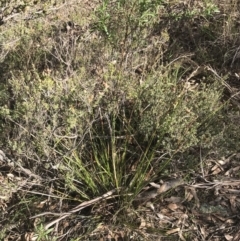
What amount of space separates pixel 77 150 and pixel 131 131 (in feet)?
1.14

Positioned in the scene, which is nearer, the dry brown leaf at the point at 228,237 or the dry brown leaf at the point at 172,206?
the dry brown leaf at the point at 228,237

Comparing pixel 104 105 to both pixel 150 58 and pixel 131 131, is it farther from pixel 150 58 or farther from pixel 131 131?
pixel 150 58

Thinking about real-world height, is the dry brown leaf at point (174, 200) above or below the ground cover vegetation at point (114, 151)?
below

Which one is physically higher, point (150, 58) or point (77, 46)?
point (77, 46)

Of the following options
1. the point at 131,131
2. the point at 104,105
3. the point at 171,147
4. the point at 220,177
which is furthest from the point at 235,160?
the point at 104,105

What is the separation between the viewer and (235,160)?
2.66 metres

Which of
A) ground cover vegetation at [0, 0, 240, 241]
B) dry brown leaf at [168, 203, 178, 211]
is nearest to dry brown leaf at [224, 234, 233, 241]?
ground cover vegetation at [0, 0, 240, 241]

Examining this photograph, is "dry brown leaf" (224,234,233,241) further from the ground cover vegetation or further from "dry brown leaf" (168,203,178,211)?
"dry brown leaf" (168,203,178,211)

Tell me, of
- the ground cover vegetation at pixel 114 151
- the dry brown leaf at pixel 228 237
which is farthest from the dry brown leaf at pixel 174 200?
the dry brown leaf at pixel 228 237

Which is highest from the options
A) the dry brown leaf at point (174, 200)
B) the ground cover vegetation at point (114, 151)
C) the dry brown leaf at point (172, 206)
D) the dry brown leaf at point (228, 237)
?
the ground cover vegetation at point (114, 151)

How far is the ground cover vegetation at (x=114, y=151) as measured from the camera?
2.34 m

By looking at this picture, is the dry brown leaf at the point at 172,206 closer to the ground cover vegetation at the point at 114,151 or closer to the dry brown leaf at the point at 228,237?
the ground cover vegetation at the point at 114,151

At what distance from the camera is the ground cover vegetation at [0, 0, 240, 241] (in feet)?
7.66

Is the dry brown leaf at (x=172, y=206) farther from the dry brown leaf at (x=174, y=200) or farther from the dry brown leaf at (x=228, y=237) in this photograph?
the dry brown leaf at (x=228, y=237)
